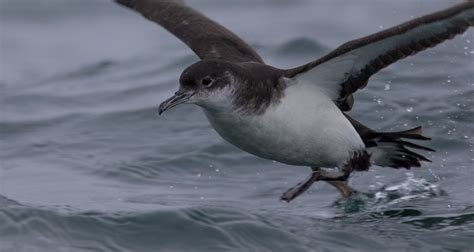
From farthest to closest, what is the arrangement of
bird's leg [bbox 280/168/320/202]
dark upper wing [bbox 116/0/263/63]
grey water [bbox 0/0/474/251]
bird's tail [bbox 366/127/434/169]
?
dark upper wing [bbox 116/0/263/63] < bird's tail [bbox 366/127/434/169] < bird's leg [bbox 280/168/320/202] < grey water [bbox 0/0/474/251]

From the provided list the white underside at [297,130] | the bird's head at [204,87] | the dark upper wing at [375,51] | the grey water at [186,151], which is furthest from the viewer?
the grey water at [186,151]

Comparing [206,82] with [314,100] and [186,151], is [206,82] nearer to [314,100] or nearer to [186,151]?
[314,100]

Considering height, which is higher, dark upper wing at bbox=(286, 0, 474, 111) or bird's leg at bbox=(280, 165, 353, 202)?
dark upper wing at bbox=(286, 0, 474, 111)

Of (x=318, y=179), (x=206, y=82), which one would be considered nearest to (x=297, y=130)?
(x=318, y=179)

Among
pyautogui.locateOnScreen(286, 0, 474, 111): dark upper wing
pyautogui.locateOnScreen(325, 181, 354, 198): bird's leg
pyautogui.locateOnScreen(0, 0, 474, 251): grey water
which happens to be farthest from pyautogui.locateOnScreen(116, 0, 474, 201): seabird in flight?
pyautogui.locateOnScreen(0, 0, 474, 251): grey water

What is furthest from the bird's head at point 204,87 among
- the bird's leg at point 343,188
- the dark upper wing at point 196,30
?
the bird's leg at point 343,188

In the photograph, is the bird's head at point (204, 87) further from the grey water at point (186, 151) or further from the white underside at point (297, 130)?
the grey water at point (186, 151)

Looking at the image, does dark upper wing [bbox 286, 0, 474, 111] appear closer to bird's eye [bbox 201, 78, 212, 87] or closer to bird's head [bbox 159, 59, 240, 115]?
bird's head [bbox 159, 59, 240, 115]

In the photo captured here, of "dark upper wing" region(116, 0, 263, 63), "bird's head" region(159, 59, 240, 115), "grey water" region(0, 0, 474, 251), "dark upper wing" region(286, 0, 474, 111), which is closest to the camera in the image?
"dark upper wing" region(286, 0, 474, 111)

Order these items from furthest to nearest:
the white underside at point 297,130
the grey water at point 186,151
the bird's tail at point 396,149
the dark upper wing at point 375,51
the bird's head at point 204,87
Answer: the bird's tail at point 396,149, the grey water at point 186,151, the white underside at point 297,130, the bird's head at point 204,87, the dark upper wing at point 375,51

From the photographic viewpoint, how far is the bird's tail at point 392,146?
9719mm

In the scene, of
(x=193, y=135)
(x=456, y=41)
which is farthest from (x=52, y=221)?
(x=456, y=41)

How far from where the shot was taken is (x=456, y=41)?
15.6 metres

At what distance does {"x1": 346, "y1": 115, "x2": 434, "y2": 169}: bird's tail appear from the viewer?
Answer: 31.9ft
